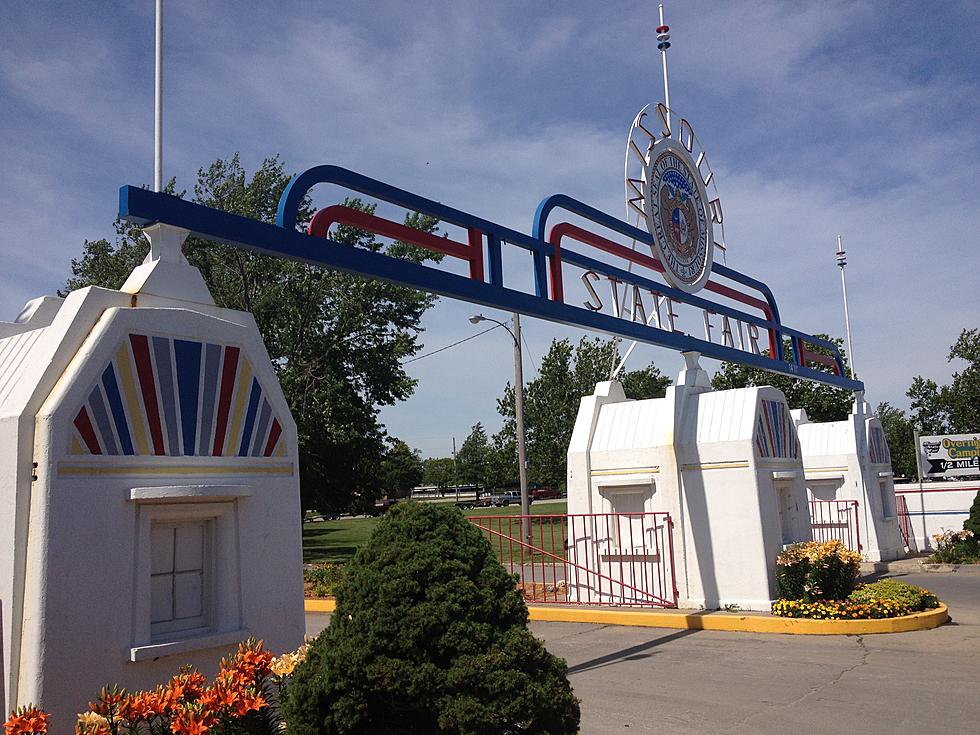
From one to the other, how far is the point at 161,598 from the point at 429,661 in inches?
92.3

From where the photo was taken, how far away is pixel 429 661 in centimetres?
486

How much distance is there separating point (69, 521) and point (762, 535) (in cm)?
1093

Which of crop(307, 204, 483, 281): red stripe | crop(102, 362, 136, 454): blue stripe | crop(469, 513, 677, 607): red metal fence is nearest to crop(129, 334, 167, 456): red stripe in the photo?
crop(102, 362, 136, 454): blue stripe

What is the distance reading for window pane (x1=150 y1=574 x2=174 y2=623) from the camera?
6.02 metres

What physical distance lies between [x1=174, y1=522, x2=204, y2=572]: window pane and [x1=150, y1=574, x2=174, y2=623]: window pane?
0.39 feet

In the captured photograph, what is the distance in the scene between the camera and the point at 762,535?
13602mm

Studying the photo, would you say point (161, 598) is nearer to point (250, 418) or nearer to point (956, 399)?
point (250, 418)

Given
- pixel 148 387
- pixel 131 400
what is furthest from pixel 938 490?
pixel 131 400

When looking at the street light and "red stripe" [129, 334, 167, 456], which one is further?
the street light

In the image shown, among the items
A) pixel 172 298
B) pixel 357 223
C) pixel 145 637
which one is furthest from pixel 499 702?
pixel 357 223

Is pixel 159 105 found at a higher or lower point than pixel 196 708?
higher

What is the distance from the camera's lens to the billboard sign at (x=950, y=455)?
30.4m

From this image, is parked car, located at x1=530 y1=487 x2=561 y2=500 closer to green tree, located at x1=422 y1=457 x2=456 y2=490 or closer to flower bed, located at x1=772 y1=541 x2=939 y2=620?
green tree, located at x1=422 y1=457 x2=456 y2=490

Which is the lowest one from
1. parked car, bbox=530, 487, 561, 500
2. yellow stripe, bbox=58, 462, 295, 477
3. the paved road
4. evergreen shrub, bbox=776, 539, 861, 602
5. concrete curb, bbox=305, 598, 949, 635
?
the paved road
